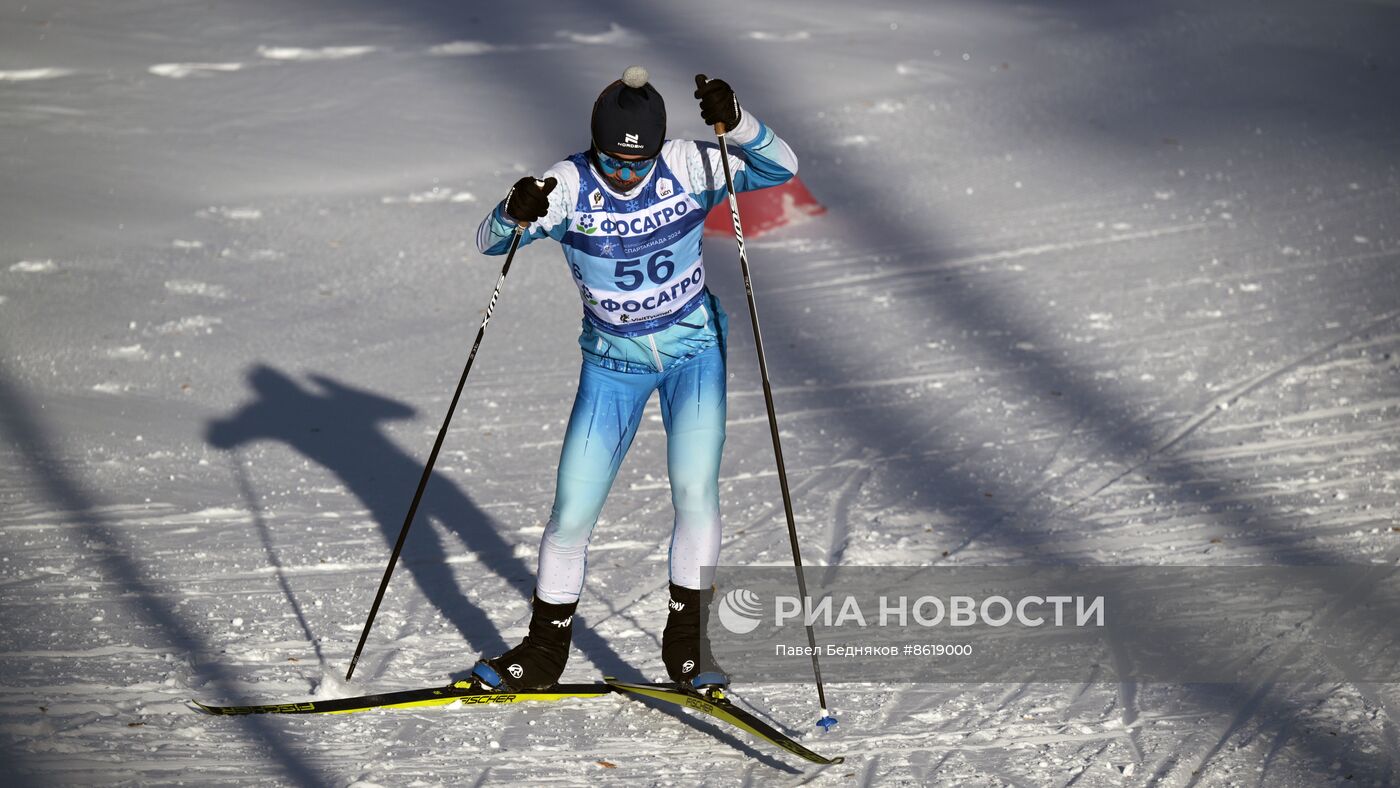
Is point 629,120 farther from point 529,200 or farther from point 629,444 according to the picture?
point 629,444

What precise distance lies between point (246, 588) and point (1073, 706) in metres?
3.10

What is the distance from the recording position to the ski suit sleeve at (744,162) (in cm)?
453

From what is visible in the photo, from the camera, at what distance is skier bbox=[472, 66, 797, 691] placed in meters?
4.42

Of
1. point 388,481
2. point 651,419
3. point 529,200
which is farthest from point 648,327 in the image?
point 651,419

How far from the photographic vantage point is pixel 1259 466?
6.70 metres

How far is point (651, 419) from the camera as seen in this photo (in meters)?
7.41

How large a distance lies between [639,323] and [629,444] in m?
0.40

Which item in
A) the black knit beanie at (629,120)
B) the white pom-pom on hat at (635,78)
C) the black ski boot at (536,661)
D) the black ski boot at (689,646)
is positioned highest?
the white pom-pom on hat at (635,78)

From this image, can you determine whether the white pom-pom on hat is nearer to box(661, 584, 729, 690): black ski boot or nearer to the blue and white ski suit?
the blue and white ski suit

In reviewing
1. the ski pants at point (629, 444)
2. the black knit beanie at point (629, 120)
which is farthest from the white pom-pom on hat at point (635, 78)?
the ski pants at point (629, 444)

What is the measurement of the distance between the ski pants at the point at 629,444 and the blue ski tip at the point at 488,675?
0.36 m

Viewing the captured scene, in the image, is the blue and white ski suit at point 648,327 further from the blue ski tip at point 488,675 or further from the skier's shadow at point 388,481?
the skier's shadow at point 388,481

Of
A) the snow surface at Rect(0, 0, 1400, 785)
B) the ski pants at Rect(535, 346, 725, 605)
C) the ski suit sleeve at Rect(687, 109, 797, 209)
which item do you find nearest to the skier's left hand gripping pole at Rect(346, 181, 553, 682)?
the snow surface at Rect(0, 0, 1400, 785)

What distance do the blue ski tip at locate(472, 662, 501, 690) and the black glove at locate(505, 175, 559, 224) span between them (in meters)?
1.50
